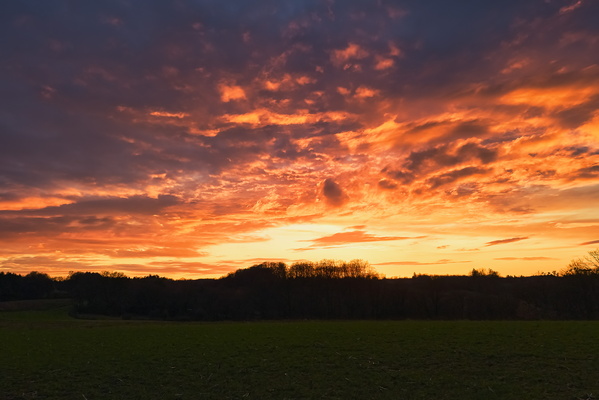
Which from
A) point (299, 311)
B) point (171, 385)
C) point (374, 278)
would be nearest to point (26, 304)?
point (299, 311)

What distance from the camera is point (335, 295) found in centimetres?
12988

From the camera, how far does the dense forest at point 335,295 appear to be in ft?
332

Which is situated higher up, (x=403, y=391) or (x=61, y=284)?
(x=61, y=284)

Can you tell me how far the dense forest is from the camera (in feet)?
332

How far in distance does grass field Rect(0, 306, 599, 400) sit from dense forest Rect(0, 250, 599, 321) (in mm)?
71250

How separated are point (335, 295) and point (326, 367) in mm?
105471

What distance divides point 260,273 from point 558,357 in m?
126

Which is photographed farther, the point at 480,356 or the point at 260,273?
the point at 260,273

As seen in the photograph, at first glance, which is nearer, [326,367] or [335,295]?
[326,367]

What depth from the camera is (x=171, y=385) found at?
23.8 metres

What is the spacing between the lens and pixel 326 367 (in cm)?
2667

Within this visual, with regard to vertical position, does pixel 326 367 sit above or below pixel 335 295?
below

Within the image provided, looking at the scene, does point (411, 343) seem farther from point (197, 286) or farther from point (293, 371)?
point (197, 286)

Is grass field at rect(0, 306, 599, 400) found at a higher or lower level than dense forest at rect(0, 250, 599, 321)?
lower
